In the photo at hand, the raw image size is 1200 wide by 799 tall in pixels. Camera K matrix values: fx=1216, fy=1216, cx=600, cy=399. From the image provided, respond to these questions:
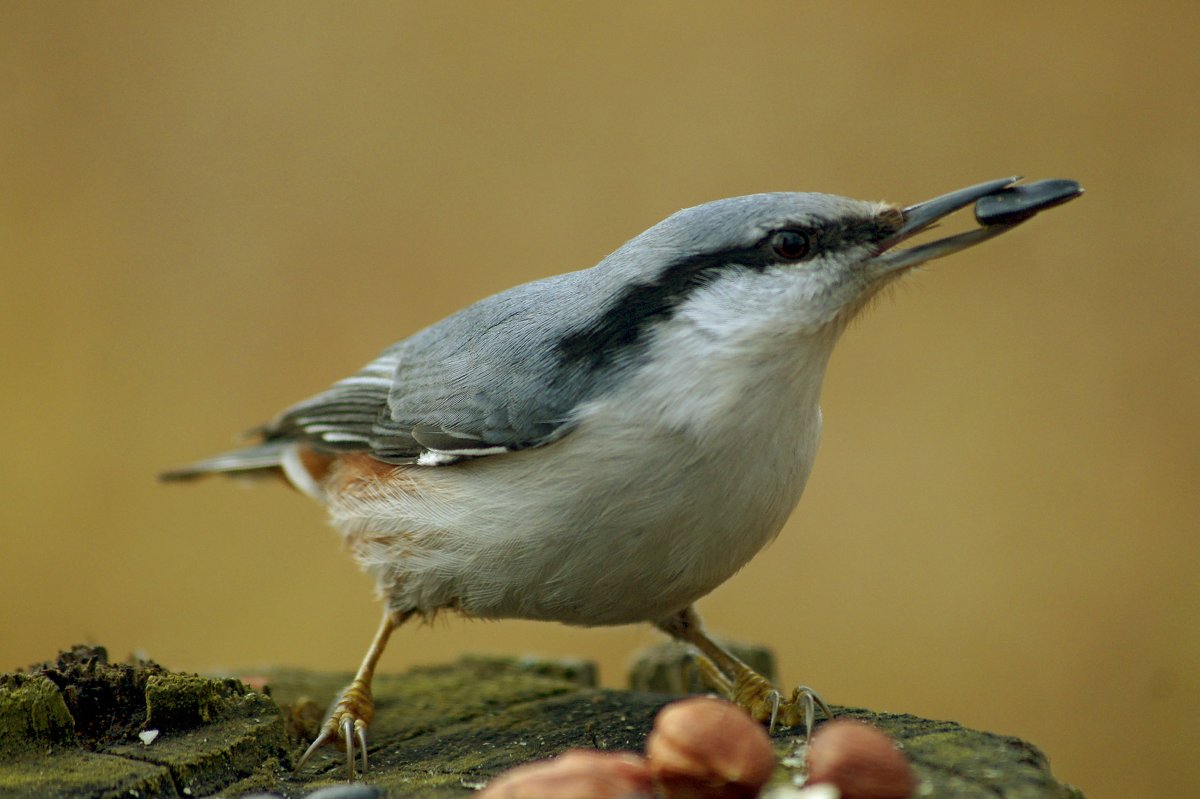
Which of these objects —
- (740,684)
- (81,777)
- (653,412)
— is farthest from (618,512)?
(81,777)

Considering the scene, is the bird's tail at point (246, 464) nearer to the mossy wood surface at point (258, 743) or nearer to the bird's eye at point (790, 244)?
the mossy wood surface at point (258, 743)

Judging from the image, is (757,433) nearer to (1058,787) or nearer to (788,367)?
(788,367)

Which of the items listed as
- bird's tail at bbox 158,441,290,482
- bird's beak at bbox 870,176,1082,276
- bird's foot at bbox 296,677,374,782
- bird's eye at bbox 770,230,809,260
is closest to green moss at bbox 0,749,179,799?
bird's foot at bbox 296,677,374,782

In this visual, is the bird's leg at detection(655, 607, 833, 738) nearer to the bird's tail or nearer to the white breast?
the white breast

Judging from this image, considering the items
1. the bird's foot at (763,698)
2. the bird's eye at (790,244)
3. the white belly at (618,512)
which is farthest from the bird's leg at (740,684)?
the bird's eye at (790,244)

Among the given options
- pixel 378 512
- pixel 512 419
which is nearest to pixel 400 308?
pixel 378 512

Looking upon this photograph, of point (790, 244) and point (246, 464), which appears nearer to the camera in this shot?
point (790, 244)

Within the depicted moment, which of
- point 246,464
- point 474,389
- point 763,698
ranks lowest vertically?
point 763,698

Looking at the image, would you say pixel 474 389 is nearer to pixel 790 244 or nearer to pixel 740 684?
pixel 790 244
